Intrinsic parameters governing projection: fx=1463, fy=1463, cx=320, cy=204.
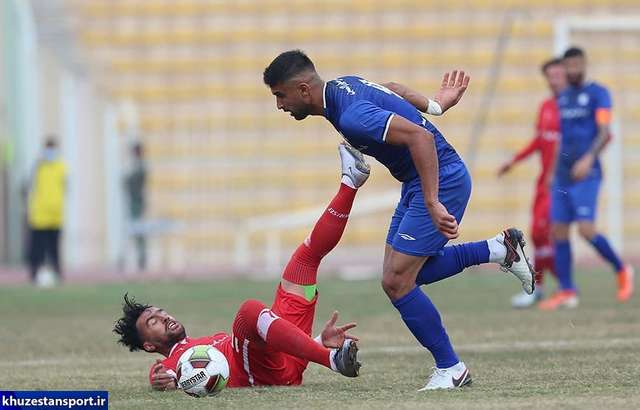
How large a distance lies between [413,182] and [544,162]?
6.76 m

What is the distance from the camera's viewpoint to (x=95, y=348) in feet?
35.3

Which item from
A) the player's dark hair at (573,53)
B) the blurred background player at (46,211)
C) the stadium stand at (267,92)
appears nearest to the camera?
the player's dark hair at (573,53)

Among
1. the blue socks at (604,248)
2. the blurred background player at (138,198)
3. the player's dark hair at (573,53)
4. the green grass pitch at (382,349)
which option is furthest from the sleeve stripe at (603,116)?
the blurred background player at (138,198)

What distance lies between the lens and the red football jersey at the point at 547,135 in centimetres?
1398

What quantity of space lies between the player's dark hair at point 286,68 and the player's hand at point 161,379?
162cm

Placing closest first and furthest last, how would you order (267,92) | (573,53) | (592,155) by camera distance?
(592,155) < (573,53) < (267,92)

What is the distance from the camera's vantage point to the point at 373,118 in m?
7.21

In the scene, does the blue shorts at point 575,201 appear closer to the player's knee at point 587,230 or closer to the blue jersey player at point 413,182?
the player's knee at point 587,230

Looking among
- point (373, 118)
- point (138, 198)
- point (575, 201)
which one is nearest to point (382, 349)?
point (373, 118)

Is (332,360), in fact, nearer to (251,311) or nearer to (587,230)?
(251,311)

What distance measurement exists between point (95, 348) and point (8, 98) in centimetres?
1245

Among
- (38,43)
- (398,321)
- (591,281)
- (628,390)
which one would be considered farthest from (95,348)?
(38,43)

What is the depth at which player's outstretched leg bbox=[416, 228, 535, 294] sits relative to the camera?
308 inches

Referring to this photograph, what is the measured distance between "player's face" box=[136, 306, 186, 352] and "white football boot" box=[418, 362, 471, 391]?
1.37 metres
